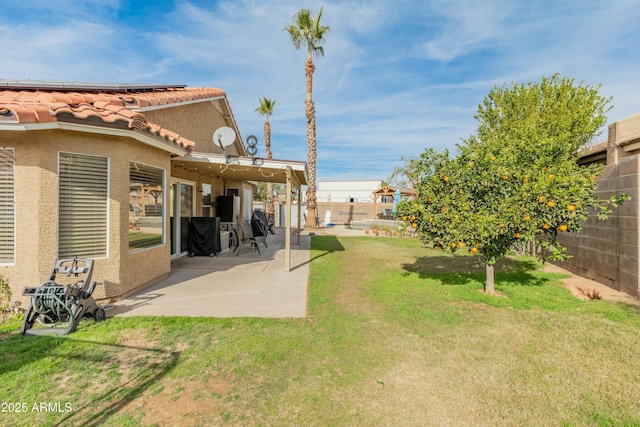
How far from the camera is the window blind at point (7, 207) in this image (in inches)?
195

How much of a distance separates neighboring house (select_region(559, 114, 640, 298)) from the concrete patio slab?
A: 700cm

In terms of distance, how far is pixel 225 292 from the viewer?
6543mm

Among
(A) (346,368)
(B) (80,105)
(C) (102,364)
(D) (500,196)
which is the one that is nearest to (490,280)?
(D) (500,196)

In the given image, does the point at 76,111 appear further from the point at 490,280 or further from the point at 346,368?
the point at 490,280

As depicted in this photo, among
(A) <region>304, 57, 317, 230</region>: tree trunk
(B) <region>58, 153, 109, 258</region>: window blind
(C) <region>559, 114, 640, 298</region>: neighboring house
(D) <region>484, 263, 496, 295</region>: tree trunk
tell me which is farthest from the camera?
(A) <region>304, 57, 317, 230</region>: tree trunk

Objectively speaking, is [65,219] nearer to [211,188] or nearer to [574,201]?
[211,188]

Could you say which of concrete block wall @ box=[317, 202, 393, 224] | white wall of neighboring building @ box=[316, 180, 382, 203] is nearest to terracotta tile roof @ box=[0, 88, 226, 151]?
concrete block wall @ box=[317, 202, 393, 224]

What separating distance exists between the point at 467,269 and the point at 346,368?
7289 millimetres

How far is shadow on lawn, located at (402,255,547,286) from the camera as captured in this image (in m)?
8.05

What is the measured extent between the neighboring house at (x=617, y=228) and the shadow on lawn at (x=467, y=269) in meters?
1.29

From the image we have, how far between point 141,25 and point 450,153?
14.5 meters

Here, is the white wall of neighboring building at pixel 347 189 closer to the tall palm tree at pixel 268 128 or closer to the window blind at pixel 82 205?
the tall palm tree at pixel 268 128

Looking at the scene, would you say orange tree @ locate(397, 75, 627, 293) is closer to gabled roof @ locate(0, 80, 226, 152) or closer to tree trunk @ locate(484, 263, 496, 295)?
tree trunk @ locate(484, 263, 496, 295)

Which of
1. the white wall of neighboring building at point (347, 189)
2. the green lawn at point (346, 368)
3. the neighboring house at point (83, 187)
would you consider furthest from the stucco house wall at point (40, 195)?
the white wall of neighboring building at point (347, 189)
